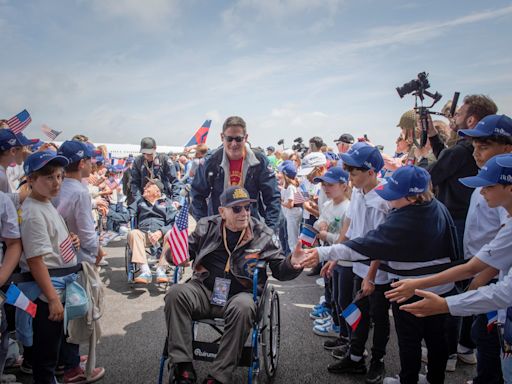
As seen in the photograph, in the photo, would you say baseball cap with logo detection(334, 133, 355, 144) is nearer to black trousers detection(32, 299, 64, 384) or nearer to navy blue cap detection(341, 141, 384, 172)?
navy blue cap detection(341, 141, 384, 172)

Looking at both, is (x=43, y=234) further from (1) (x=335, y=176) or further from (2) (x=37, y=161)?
(1) (x=335, y=176)

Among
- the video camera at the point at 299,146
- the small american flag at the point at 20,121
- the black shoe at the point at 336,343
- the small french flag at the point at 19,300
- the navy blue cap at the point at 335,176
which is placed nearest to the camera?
the small french flag at the point at 19,300

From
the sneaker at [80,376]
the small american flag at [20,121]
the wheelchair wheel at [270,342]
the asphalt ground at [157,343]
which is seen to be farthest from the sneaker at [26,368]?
the small american flag at [20,121]

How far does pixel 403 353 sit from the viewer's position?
2.41 metres

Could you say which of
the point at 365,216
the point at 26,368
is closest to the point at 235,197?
the point at 365,216

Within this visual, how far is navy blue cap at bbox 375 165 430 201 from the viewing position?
89.4 inches

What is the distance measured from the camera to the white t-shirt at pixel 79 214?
109 inches

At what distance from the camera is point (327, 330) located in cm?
371

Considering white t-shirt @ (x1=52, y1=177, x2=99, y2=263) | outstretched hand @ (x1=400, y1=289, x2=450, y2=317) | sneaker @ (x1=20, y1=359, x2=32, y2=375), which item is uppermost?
white t-shirt @ (x1=52, y1=177, x2=99, y2=263)

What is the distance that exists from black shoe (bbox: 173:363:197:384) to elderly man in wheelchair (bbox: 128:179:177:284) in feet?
8.70

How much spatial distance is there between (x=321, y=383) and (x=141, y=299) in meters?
2.77

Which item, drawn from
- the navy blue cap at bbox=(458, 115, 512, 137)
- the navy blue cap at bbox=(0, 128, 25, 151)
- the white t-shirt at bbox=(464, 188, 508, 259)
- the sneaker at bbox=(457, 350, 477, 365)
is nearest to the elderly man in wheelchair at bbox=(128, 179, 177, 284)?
the navy blue cap at bbox=(0, 128, 25, 151)

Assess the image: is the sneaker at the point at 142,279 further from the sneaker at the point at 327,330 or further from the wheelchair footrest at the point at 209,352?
the wheelchair footrest at the point at 209,352

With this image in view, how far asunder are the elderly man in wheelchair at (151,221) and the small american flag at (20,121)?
189 cm
